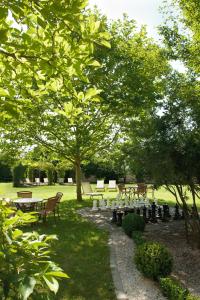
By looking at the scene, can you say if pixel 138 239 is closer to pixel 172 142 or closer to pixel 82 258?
pixel 82 258

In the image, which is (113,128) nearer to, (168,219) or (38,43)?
(168,219)

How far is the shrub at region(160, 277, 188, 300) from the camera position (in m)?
6.16

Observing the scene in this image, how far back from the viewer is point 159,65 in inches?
700

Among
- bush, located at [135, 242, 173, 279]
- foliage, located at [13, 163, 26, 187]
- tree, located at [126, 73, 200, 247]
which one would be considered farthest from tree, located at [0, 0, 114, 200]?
foliage, located at [13, 163, 26, 187]

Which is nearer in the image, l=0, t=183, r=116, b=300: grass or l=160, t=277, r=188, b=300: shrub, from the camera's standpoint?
l=160, t=277, r=188, b=300: shrub

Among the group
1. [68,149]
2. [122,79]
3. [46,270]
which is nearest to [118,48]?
[122,79]

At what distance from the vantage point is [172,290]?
6.45 m

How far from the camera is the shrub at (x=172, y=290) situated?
6.16m

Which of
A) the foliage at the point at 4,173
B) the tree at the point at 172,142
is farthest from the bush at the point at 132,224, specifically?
the foliage at the point at 4,173

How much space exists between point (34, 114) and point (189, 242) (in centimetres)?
1036

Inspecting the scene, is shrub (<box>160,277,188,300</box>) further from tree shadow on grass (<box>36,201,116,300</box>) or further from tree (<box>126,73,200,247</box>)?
tree (<box>126,73,200,247</box>)

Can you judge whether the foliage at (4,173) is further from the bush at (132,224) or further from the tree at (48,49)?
the tree at (48,49)

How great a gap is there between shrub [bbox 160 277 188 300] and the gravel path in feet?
0.63

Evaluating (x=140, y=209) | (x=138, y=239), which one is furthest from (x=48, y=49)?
(x=140, y=209)
